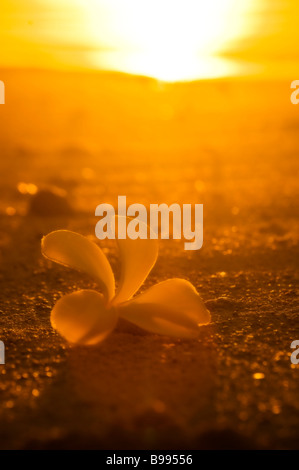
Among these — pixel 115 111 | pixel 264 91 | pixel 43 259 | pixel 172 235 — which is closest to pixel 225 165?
pixel 172 235

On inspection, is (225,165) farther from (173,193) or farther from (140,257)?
(140,257)

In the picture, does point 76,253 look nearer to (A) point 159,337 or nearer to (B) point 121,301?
(B) point 121,301

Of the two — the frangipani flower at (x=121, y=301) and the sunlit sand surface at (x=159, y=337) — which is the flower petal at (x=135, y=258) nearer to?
the frangipani flower at (x=121, y=301)

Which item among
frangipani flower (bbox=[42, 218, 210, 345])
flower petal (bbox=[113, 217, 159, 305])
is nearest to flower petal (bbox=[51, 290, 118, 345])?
frangipani flower (bbox=[42, 218, 210, 345])

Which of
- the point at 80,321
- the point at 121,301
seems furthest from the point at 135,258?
the point at 80,321

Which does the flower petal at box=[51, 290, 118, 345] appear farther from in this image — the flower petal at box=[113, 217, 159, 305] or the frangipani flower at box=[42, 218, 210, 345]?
the flower petal at box=[113, 217, 159, 305]

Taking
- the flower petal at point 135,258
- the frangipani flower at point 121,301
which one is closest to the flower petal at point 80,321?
the frangipani flower at point 121,301
